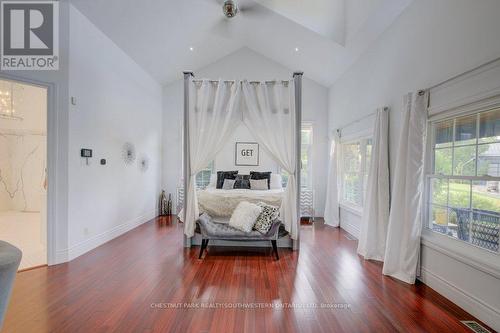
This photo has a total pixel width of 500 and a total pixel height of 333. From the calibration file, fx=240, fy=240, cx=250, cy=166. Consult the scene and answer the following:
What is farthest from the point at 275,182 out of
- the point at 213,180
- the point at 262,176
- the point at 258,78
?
the point at 258,78

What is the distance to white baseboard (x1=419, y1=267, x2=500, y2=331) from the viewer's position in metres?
1.91

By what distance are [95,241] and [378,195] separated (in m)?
4.23

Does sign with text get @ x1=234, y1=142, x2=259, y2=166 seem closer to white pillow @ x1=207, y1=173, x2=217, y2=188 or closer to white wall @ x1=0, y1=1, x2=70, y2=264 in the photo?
white pillow @ x1=207, y1=173, x2=217, y2=188

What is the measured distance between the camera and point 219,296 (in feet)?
7.71

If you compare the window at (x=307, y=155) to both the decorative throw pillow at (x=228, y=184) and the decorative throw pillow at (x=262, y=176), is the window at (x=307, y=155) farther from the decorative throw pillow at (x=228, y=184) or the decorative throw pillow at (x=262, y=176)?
the decorative throw pillow at (x=228, y=184)

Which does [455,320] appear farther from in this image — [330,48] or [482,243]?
[330,48]

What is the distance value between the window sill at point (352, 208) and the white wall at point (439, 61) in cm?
128

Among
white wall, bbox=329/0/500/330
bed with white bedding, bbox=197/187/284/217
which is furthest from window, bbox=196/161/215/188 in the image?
white wall, bbox=329/0/500/330

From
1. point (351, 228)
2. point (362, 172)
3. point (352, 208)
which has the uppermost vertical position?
point (362, 172)

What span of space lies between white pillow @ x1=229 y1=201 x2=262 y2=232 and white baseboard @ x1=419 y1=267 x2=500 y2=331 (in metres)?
2.06

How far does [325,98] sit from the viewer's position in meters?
6.13

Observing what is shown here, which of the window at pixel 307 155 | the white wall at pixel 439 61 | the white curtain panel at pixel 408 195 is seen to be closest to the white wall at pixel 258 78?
the window at pixel 307 155

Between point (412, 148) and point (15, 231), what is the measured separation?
6.18m

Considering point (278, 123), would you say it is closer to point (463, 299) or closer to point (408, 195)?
point (408, 195)
